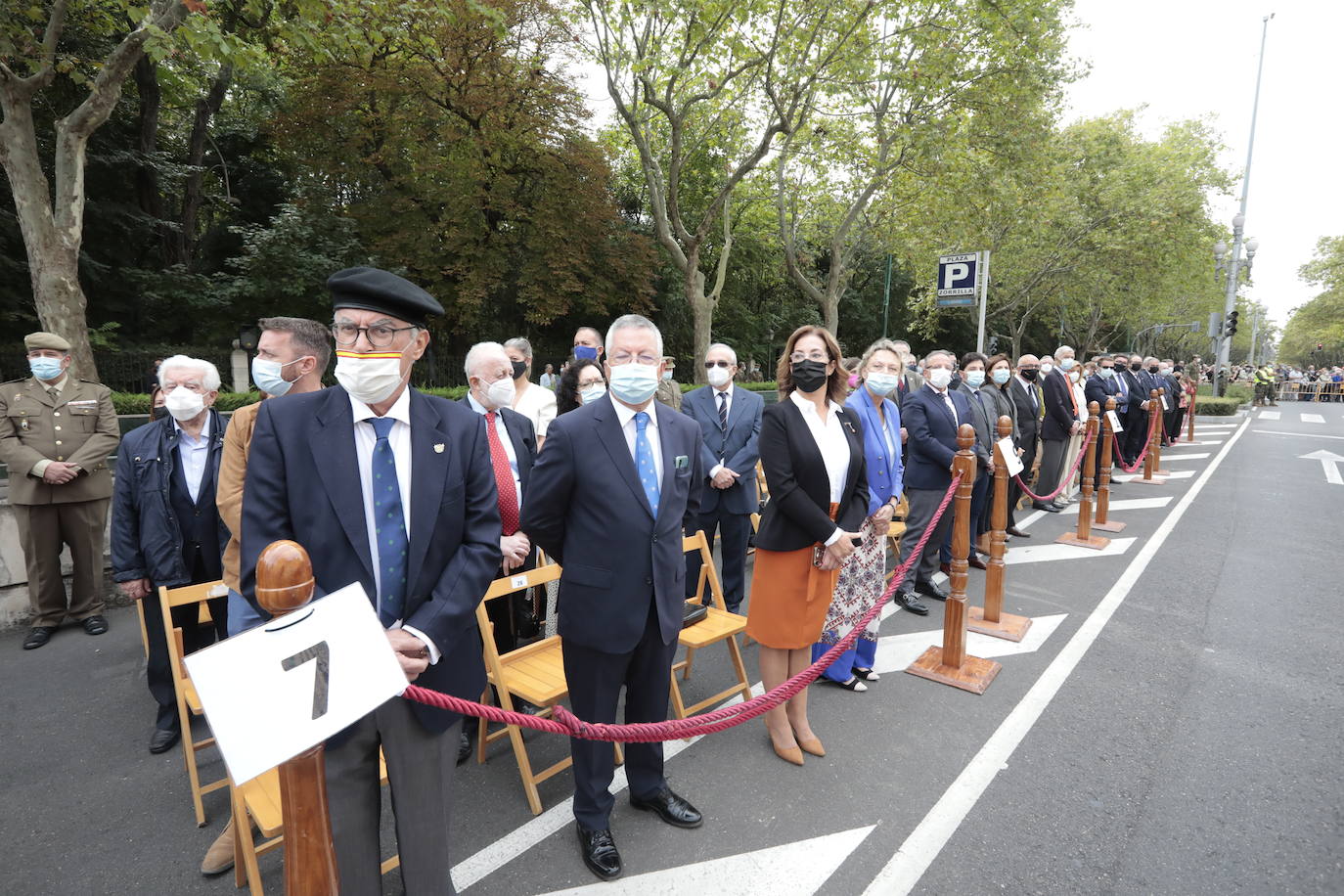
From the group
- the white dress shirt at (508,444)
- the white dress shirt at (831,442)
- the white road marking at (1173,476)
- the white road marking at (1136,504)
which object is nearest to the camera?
the white dress shirt at (831,442)

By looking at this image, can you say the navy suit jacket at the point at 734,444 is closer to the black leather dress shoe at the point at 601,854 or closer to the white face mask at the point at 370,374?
the black leather dress shoe at the point at 601,854

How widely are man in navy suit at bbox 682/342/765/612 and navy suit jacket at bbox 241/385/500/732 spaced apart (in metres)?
3.09

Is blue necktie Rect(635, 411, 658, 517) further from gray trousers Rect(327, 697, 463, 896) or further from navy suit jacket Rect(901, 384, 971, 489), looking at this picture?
navy suit jacket Rect(901, 384, 971, 489)

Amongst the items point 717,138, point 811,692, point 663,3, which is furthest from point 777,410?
point 717,138

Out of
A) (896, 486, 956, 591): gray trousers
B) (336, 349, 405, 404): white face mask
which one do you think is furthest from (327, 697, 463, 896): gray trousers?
(896, 486, 956, 591): gray trousers

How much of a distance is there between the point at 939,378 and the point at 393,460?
16.4 ft

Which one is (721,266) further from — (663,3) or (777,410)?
(777,410)

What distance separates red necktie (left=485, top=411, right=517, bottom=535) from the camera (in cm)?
386

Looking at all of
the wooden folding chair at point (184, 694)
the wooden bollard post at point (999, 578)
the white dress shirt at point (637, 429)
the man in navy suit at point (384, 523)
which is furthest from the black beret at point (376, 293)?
the wooden bollard post at point (999, 578)

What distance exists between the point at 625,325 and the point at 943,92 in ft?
44.1

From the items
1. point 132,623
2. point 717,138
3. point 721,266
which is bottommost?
point 132,623

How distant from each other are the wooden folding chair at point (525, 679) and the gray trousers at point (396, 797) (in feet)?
2.61

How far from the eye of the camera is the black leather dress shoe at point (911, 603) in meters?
5.57

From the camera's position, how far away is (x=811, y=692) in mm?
4227
